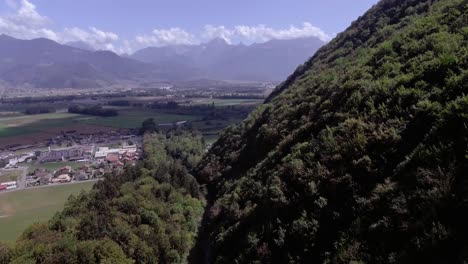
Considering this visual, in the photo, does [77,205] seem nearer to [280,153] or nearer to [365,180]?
[280,153]

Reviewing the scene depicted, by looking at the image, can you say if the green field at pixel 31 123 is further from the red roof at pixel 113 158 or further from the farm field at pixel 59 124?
the red roof at pixel 113 158

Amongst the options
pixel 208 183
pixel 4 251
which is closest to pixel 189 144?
pixel 208 183

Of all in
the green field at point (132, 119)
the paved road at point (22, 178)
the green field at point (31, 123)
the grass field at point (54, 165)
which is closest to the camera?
the paved road at point (22, 178)

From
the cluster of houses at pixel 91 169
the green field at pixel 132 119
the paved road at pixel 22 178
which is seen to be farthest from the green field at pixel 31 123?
the cluster of houses at pixel 91 169

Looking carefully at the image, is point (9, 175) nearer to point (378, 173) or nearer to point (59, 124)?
point (59, 124)

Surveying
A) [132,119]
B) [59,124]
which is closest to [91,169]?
[132,119]

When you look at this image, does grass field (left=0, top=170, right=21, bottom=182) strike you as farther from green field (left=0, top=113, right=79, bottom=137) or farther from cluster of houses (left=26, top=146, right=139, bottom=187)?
green field (left=0, top=113, right=79, bottom=137)

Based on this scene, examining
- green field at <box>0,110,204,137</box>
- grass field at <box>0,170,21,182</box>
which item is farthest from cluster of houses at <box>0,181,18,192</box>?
green field at <box>0,110,204,137</box>
